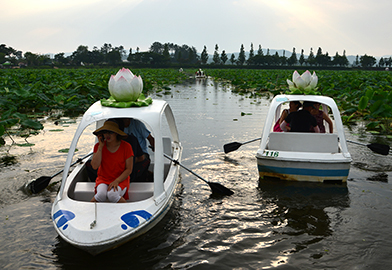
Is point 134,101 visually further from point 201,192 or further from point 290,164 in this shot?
point 290,164

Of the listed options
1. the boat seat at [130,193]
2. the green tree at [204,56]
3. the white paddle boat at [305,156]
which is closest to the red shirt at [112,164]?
the boat seat at [130,193]

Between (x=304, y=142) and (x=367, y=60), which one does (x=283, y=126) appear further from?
(x=367, y=60)

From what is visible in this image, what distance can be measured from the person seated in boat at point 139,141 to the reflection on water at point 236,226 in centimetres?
69

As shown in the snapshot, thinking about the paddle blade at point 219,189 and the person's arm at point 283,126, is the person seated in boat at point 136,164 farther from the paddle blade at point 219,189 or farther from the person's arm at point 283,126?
the person's arm at point 283,126

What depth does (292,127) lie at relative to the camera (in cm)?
607

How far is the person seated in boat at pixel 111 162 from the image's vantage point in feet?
12.2

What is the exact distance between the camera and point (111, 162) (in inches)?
153

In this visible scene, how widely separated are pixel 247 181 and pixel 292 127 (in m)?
1.34

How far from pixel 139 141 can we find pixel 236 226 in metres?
1.93

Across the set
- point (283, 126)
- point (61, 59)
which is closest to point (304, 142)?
point (283, 126)

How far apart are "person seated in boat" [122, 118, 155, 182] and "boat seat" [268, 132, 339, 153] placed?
216 cm

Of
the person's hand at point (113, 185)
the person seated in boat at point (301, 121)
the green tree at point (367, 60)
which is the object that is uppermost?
the green tree at point (367, 60)

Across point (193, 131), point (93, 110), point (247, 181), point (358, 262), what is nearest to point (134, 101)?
point (93, 110)

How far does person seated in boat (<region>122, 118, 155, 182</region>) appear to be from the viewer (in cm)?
448
